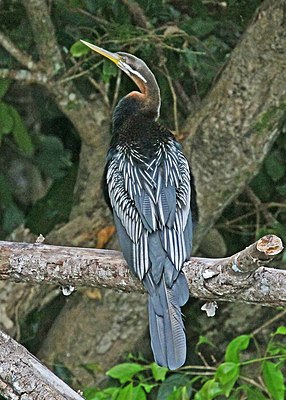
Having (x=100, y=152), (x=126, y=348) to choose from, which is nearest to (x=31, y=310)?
(x=126, y=348)

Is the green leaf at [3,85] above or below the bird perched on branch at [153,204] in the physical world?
below

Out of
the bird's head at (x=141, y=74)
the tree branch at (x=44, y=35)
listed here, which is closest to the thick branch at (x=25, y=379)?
the bird's head at (x=141, y=74)

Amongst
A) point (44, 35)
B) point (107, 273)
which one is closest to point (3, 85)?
point (44, 35)

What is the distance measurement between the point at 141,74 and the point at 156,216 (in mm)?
757

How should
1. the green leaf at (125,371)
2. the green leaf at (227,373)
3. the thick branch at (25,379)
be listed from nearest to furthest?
the thick branch at (25,379) < the green leaf at (227,373) < the green leaf at (125,371)

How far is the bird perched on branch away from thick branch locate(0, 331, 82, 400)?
0.35 m

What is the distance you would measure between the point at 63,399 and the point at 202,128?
158cm

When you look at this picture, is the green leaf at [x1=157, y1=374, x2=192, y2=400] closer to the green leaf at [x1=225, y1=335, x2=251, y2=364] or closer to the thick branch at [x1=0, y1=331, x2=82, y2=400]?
the green leaf at [x1=225, y1=335, x2=251, y2=364]

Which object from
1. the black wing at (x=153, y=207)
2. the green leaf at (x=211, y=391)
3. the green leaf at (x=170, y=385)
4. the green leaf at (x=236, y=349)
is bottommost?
the green leaf at (x=170, y=385)

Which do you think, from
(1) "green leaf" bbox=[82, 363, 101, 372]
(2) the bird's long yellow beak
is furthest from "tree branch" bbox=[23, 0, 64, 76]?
(1) "green leaf" bbox=[82, 363, 101, 372]

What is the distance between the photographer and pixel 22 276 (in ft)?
7.70

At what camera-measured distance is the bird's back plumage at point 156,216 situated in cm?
227

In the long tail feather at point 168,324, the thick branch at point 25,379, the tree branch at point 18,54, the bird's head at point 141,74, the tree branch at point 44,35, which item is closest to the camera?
the thick branch at point 25,379

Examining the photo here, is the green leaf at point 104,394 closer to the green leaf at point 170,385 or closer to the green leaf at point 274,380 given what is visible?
the green leaf at point 170,385
